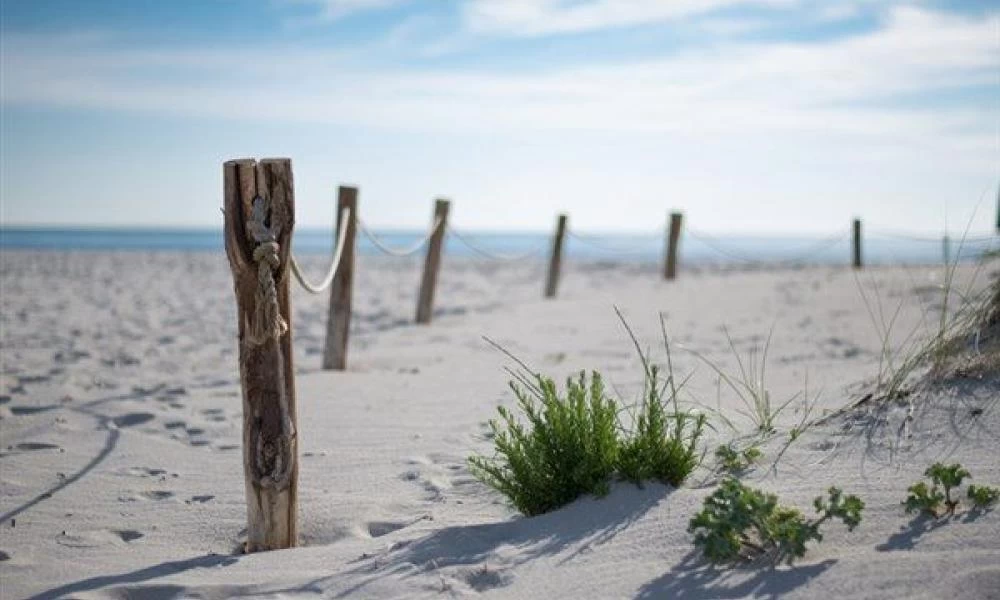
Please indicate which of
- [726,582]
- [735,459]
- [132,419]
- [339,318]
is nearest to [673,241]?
[339,318]

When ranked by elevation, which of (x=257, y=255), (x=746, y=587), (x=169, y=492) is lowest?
(x=169, y=492)

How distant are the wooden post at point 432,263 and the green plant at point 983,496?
22.8 feet

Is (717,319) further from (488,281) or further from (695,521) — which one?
(488,281)

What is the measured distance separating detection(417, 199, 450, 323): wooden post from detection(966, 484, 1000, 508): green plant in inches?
273

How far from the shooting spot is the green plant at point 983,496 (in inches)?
102

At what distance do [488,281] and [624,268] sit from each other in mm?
5202

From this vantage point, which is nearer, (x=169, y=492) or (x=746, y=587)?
(x=746, y=587)

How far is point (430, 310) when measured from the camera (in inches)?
384

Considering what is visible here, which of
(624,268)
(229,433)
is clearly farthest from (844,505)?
(624,268)

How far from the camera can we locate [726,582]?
2.41 metres

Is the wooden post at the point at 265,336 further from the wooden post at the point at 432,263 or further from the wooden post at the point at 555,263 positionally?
the wooden post at the point at 555,263

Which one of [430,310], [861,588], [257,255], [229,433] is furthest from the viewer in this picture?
[430,310]

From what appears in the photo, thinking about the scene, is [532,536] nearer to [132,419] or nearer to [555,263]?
[132,419]

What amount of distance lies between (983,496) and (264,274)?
233 centimetres
